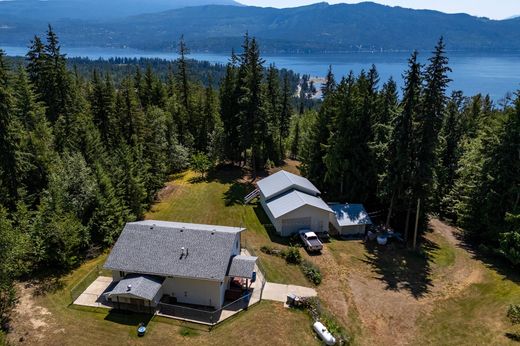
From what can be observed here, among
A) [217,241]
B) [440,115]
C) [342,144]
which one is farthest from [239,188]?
[440,115]

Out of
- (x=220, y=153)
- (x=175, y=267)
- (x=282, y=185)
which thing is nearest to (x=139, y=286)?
(x=175, y=267)

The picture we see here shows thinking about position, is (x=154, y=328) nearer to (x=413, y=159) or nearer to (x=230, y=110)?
(x=413, y=159)

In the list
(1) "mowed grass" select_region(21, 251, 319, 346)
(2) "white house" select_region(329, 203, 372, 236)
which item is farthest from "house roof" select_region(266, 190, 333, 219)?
(1) "mowed grass" select_region(21, 251, 319, 346)

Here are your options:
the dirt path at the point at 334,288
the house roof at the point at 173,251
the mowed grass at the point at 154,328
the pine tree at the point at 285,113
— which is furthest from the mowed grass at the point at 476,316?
the pine tree at the point at 285,113

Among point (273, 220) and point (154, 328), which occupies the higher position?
point (273, 220)

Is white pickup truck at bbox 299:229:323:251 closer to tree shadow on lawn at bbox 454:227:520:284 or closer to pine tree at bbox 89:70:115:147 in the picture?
tree shadow on lawn at bbox 454:227:520:284

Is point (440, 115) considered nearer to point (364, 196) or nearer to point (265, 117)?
point (364, 196)
